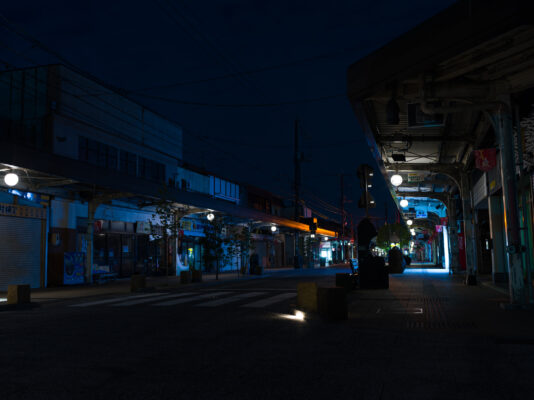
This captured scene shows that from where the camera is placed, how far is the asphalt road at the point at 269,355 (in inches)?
215

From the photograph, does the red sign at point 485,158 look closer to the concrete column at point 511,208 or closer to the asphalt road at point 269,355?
the concrete column at point 511,208

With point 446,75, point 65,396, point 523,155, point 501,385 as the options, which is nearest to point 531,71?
point 446,75

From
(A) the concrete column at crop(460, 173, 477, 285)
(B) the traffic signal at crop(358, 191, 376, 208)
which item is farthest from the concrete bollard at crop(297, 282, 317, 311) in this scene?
(A) the concrete column at crop(460, 173, 477, 285)

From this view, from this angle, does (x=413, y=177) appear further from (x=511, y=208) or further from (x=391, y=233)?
(x=391, y=233)

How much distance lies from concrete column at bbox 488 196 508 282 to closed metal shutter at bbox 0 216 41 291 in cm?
1981

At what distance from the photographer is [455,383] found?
560cm

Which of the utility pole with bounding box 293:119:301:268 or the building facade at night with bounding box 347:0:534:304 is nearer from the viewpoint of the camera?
the building facade at night with bounding box 347:0:534:304

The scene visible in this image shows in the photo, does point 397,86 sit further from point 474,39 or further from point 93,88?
point 93,88

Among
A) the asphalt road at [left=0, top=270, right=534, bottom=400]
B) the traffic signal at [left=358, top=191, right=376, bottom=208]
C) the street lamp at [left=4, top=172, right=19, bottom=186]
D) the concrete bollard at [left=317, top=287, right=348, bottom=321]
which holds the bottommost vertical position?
the asphalt road at [left=0, top=270, right=534, bottom=400]

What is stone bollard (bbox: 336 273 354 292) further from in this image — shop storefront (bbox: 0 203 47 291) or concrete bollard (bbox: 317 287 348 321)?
shop storefront (bbox: 0 203 47 291)

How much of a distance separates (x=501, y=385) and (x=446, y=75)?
778 centimetres

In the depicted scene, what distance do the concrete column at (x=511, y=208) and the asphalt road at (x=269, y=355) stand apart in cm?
74

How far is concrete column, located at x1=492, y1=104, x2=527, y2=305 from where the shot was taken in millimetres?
11797

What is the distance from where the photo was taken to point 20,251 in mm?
22688
